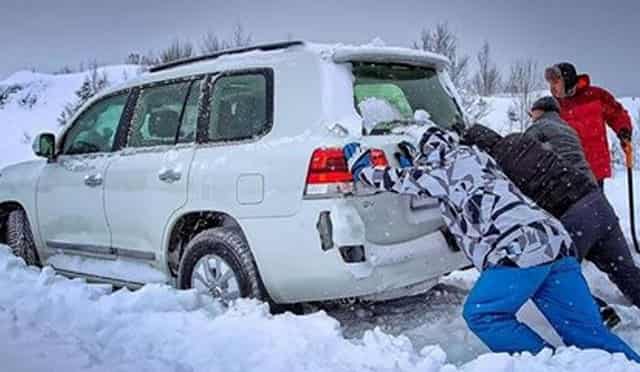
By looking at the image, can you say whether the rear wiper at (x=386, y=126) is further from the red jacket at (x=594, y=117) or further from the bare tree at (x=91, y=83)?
the bare tree at (x=91, y=83)

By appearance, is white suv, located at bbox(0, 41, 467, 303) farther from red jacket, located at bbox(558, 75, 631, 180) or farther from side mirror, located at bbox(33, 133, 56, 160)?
red jacket, located at bbox(558, 75, 631, 180)

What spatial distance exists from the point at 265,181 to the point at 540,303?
5.49 ft

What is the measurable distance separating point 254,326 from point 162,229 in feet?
4.02

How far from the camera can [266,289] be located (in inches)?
156

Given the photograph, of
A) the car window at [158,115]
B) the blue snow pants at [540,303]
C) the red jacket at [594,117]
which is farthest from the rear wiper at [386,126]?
the red jacket at [594,117]

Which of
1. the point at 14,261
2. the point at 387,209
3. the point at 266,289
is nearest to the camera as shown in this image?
the point at 387,209

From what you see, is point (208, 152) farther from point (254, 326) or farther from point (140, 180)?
point (254, 326)

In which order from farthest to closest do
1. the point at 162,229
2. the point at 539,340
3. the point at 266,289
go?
the point at 162,229, the point at 266,289, the point at 539,340

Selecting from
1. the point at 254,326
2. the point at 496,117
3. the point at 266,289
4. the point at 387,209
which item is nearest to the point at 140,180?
the point at 266,289

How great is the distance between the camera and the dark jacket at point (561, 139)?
4426 millimetres

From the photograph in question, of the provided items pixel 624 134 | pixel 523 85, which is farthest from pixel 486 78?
pixel 624 134

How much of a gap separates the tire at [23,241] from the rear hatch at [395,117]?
3.53 metres

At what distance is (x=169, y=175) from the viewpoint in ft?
14.4

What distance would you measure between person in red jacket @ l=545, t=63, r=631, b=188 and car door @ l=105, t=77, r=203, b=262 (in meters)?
2.95
